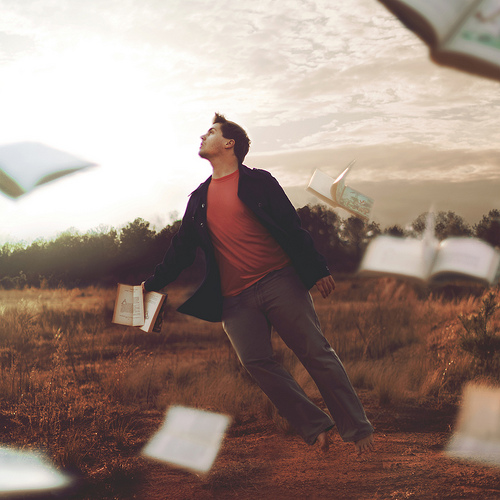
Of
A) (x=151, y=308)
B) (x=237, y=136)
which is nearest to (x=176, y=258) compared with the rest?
(x=151, y=308)

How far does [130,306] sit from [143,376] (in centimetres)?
254

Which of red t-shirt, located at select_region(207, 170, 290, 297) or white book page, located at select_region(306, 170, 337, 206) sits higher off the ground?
white book page, located at select_region(306, 170, 337, 206)

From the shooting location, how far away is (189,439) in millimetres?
4344

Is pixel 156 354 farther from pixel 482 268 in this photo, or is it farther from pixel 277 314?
pixel 482 268

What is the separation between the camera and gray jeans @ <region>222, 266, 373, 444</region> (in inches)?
132

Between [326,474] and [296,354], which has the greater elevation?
[296,354]

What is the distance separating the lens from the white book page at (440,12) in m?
1.63

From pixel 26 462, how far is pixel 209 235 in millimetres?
2039

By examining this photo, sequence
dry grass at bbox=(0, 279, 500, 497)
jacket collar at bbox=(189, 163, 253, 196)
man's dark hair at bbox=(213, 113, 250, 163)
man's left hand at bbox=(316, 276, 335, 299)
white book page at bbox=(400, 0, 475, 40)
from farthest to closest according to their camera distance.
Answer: dry grass at bbox=(0, 279, 500, 497) < man's dark hair at bbox=(213, 113, 250, 163) < jacket collar at bbox=(189, 163, 253, 196) < man's left hand at bbox=(316, 276, 335, 299) < white book page at bbox=(400, 0, 475, 40)

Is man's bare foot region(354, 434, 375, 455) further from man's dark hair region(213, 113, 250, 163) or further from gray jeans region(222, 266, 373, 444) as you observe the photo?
man's dark hair region(213, 113, 250, 163)

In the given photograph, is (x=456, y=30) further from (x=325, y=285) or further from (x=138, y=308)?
(x=138, y=308)

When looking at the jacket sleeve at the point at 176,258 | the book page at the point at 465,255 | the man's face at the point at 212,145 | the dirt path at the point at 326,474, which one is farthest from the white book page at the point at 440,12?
the book page at the point at 465,255

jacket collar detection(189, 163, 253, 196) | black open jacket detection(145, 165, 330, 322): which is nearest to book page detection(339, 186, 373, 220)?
black open jacket detection(145, 165, 330, 322)

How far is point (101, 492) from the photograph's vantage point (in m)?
3.39
